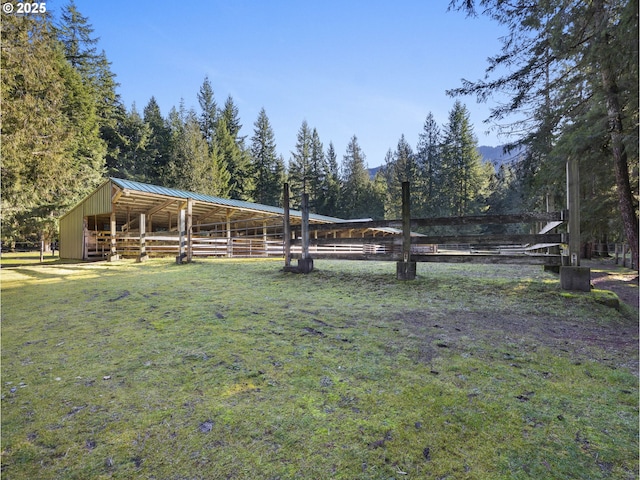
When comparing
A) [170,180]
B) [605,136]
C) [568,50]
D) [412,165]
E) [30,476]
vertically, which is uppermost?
[412,165]

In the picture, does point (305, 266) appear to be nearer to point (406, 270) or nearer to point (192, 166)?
point (406, 270)

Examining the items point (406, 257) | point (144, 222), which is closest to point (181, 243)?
point (144, 222)

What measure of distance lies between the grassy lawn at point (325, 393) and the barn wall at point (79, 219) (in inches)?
513

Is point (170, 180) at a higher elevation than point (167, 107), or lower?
lower

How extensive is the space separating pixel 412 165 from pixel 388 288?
49696 mm

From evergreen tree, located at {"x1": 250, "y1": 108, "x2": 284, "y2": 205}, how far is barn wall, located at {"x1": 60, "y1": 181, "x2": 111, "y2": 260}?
28.3 m

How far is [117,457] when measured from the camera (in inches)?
53.5

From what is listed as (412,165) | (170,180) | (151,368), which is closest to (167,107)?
(170,180)

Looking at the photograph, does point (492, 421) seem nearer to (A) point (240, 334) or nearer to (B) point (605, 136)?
(A) point (240, 334)

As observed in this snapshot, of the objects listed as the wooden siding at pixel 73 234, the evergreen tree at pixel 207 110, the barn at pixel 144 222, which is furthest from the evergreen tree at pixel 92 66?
the barn at pixel 144 222

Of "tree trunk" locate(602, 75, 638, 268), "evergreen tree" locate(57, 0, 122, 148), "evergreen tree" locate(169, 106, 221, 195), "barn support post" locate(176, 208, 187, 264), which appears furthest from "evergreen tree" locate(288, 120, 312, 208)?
"tree trunk" locate(602, 75, 638, 268)

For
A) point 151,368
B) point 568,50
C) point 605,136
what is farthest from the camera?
point 605,136

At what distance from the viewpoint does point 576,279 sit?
4262 millimetres

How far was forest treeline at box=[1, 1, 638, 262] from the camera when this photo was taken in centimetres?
716
